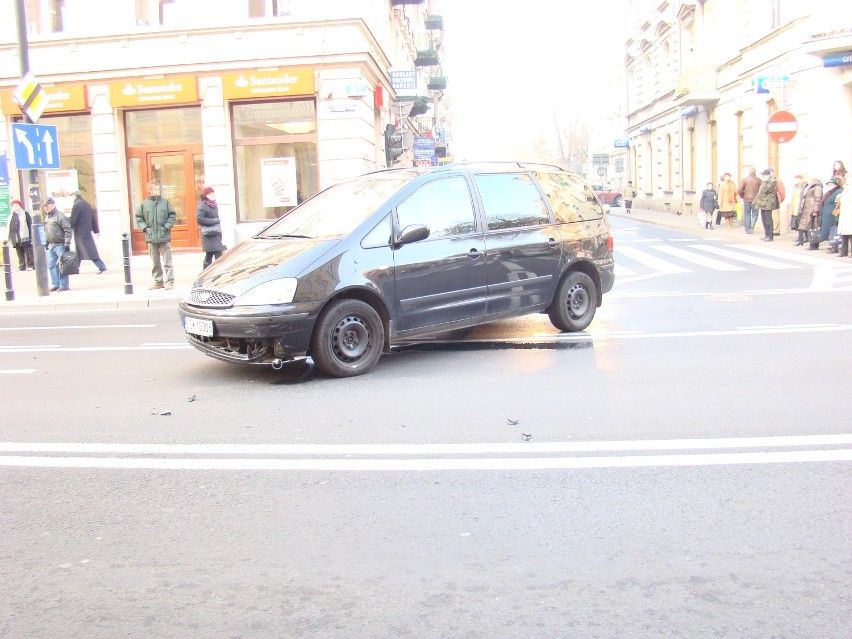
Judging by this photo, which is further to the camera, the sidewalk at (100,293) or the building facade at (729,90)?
the building facade at (729,90)

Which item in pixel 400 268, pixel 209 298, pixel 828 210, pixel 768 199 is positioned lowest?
pixel 209 298

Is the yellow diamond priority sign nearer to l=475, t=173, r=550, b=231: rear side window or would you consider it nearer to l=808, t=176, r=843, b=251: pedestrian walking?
l=475, t=173, r=550, b=231: rear side window

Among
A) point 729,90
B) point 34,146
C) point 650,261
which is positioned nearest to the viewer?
point 34,146

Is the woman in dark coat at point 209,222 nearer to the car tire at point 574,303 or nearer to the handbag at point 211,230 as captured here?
the handbag at point 211,230

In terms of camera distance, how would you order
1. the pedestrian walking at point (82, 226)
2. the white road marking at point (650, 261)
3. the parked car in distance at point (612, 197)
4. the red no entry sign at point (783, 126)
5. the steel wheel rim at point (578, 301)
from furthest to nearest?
the parked car in distance at point (612, 197) → the red no entry sign at point (783, 126) → the pedestrian walking at point (82, 226) → the white road marking at point (650, 261) → the steel wheel rim at point (578, 301)

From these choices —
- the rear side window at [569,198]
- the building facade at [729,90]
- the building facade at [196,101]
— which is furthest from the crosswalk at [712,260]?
the building facade at [196,101]

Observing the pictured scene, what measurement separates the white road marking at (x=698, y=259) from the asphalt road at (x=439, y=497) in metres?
8.02

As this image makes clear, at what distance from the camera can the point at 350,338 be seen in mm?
7266

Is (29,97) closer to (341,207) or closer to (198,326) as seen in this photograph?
(341,207)

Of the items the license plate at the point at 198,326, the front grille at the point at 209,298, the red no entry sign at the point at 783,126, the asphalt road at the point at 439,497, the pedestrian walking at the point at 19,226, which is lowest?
the asphalt road at the point at 439,497

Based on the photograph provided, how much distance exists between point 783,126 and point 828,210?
3759 millimetres

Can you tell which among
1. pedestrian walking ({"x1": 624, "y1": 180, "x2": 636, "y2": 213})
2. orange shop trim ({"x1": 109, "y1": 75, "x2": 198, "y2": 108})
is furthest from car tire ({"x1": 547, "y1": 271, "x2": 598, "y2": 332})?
pedestrian walking ({"x1": 624, "y1": 180, "x2": 636, "y2": 213})

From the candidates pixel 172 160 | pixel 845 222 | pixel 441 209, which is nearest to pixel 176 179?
pixel 172 160

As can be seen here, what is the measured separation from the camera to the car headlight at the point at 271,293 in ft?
22.3
